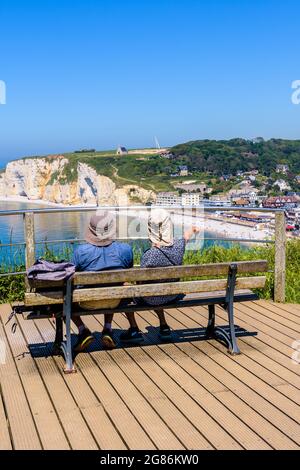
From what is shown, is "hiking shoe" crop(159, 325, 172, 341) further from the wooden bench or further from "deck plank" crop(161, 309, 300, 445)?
the wooden bench

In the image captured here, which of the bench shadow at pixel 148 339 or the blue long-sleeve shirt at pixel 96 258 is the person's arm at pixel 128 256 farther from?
the bench shadow at pixel 148 339

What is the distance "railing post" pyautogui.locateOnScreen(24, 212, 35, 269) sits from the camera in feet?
20.4

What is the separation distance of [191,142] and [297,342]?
61.4 m

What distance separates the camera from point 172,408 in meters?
3.71

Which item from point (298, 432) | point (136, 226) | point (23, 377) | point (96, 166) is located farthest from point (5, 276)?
point (96, 166)

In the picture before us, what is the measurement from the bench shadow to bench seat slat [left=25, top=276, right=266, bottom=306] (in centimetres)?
67

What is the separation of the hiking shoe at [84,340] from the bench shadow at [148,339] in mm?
98

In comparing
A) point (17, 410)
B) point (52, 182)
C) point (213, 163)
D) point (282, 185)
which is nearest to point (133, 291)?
point (17, 410)

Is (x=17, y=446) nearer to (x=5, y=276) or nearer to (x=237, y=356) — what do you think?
(x=237, y=356)

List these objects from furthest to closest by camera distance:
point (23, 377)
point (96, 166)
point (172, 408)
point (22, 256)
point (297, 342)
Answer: point (96, 166), point (22, 256), point (297, 342), point (23, 377), point (172, 408)

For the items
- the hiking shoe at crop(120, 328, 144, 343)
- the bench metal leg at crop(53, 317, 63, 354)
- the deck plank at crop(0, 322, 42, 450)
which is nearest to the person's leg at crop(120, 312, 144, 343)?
the hiking shoe at crop(120, 328, 144, 343)

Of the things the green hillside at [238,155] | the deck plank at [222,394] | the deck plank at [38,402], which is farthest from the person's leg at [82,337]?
the green hillside at [238,155]

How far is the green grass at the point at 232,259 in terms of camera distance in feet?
22.0
